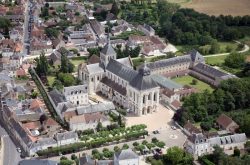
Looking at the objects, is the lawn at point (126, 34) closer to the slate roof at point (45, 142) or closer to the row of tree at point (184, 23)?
the row of tree at point (184, 23)

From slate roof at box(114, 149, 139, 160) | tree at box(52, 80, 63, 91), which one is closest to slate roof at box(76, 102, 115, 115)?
tree at box(52, 80, 63, 91)

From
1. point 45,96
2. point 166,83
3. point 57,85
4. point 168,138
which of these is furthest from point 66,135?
point 166,83

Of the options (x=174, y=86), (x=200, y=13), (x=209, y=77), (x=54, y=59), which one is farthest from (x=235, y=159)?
(x=200, y=13)

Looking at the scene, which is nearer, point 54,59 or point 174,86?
point 174,86

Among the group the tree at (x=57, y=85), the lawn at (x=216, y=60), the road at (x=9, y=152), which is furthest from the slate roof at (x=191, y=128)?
the lawn at (x=216, y=60)

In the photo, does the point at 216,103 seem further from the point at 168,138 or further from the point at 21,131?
the point at 21,131

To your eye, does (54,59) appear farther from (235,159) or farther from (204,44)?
(235,159)
